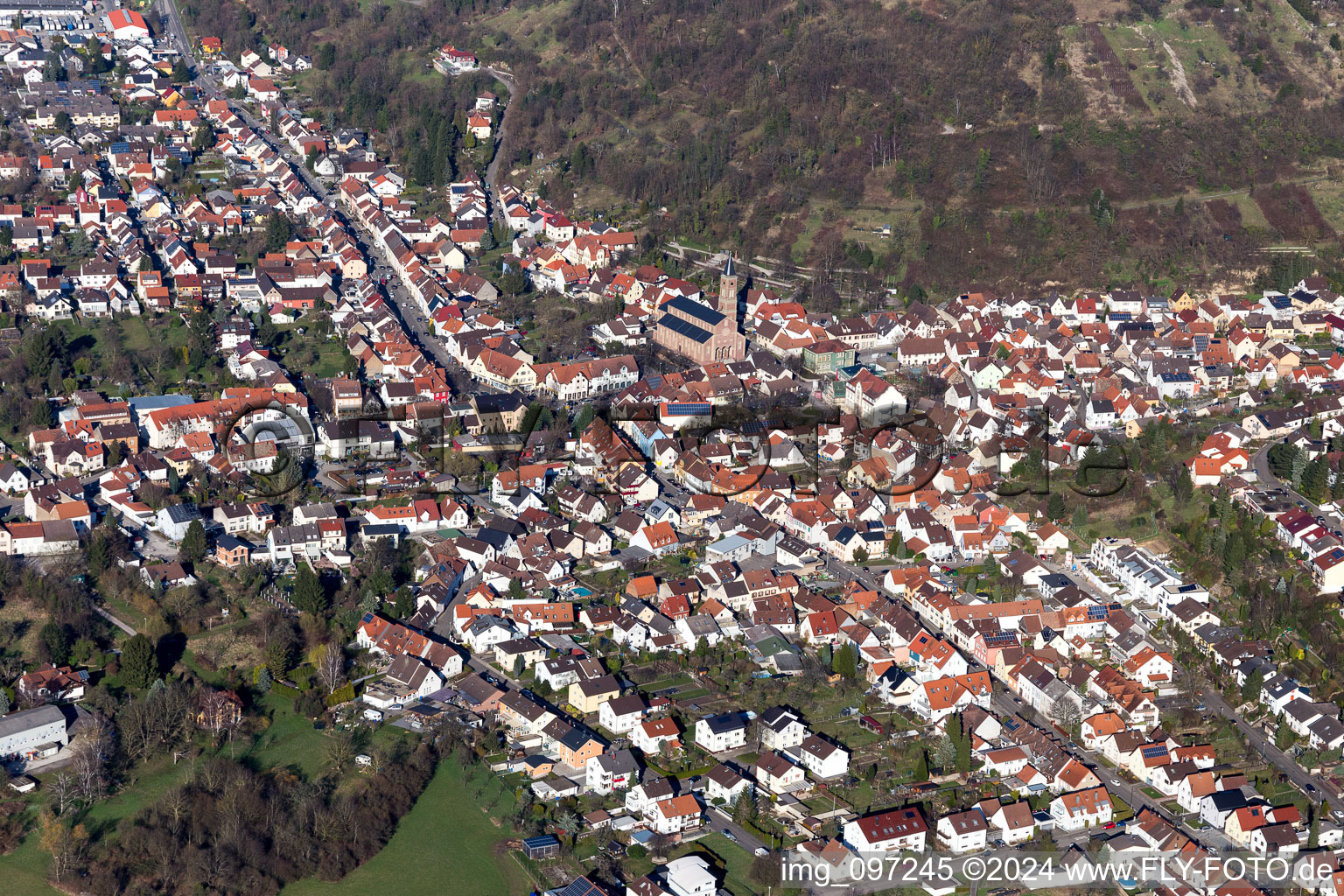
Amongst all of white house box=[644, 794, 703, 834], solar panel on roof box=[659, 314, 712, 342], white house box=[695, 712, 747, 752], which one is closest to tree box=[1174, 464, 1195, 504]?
white house box=[695, 712, 747, 752]

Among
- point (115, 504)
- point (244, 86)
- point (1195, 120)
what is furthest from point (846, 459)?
point (244, 86)

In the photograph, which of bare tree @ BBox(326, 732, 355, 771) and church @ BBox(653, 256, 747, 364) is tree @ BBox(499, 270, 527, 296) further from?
bare tree @ BBox(326, 732, 355, 771)

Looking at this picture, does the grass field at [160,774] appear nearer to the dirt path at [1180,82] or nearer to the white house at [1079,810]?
the white house at [1079,810]

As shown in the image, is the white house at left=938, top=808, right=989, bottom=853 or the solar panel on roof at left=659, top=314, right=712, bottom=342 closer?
the white house at left=938, top=808, right=989, bottom=853

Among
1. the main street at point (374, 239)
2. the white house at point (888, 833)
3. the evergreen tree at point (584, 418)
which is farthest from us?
the main street at point (374, 239)

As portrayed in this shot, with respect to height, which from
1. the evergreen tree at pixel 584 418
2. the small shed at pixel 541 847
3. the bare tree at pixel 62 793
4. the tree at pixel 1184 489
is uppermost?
the small shed at pixel 541 847

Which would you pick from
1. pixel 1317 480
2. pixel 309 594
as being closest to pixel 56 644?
pixel 309 594

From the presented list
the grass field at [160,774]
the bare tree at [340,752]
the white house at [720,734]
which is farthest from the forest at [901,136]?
the bare tree at [340,752]
